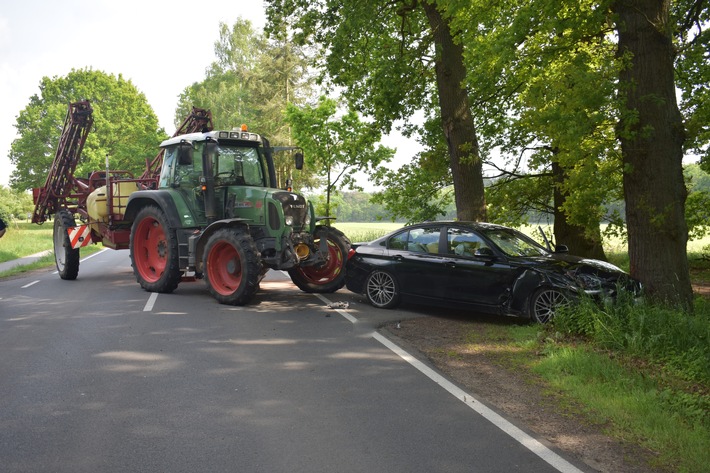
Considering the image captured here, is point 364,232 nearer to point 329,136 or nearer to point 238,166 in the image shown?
point 329,136

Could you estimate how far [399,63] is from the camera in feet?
49.7

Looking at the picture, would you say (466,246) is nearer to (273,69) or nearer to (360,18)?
(360,18)

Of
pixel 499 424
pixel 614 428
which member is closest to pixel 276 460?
pixel 499 424

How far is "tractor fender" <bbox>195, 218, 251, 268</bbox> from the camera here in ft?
34.1

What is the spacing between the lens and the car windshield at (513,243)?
29.0 ft

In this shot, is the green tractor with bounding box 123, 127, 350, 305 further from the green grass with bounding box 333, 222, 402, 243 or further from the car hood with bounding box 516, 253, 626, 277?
the green grass with bounding box 333, 222, 402, 243

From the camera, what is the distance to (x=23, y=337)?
7828mm

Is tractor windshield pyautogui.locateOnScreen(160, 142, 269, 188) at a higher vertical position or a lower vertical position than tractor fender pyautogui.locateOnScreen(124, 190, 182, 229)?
higher

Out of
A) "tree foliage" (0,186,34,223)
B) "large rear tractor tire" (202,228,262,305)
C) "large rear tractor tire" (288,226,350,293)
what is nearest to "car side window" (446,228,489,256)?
"large rear tractor tire" (288,226,350,293)

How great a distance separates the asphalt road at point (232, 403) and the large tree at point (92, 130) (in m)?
46.4

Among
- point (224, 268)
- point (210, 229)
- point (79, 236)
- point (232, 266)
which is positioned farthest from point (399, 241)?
point (79, 236)

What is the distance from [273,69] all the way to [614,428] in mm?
39771

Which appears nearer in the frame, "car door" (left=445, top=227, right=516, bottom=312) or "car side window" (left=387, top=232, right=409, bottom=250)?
"car door" (left=445, top=227, right=516, bottom=312)

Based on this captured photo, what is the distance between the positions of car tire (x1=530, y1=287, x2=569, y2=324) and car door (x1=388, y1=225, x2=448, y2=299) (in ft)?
4.78
